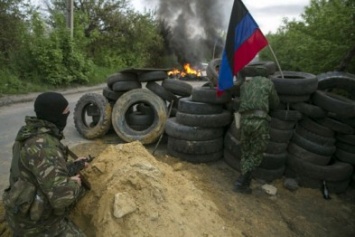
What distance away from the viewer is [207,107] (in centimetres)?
610

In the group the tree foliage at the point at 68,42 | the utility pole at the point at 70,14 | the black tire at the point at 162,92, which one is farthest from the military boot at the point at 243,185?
the utility pole at the point at 70,14

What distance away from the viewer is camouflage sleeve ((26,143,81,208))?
8.53 ft

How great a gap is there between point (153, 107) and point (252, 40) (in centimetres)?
278

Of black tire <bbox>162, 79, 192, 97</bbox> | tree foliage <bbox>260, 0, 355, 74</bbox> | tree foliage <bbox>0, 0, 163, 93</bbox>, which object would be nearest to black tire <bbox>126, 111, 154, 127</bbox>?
black tire <bbox>162, 79, 192, 97</bbox>

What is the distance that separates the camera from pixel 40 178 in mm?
2609

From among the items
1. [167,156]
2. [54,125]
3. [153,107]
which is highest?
[54,125]

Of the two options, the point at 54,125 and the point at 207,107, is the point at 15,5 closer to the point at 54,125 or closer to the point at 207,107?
the point at 207,107

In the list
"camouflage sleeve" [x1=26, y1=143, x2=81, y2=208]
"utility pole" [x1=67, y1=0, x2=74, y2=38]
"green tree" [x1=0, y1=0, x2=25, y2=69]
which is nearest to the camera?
"camouflage sleeve" [x1=26, y1=143, x2=81, y2=208]

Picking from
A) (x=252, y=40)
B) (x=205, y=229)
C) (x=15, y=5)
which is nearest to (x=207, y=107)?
(x=252, y=40)

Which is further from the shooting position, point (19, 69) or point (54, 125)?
point (19, 69)

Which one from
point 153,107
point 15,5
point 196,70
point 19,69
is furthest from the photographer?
point 196,70

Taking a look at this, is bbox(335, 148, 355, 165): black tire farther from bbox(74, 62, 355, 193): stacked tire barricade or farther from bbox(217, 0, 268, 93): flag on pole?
bbox(217, 0, 268, 93): flag on pole

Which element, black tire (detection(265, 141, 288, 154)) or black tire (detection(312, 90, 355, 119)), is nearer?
black tire (detection(312, 90, 355, 119))

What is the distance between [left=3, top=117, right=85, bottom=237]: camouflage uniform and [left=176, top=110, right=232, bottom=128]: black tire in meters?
3.39
